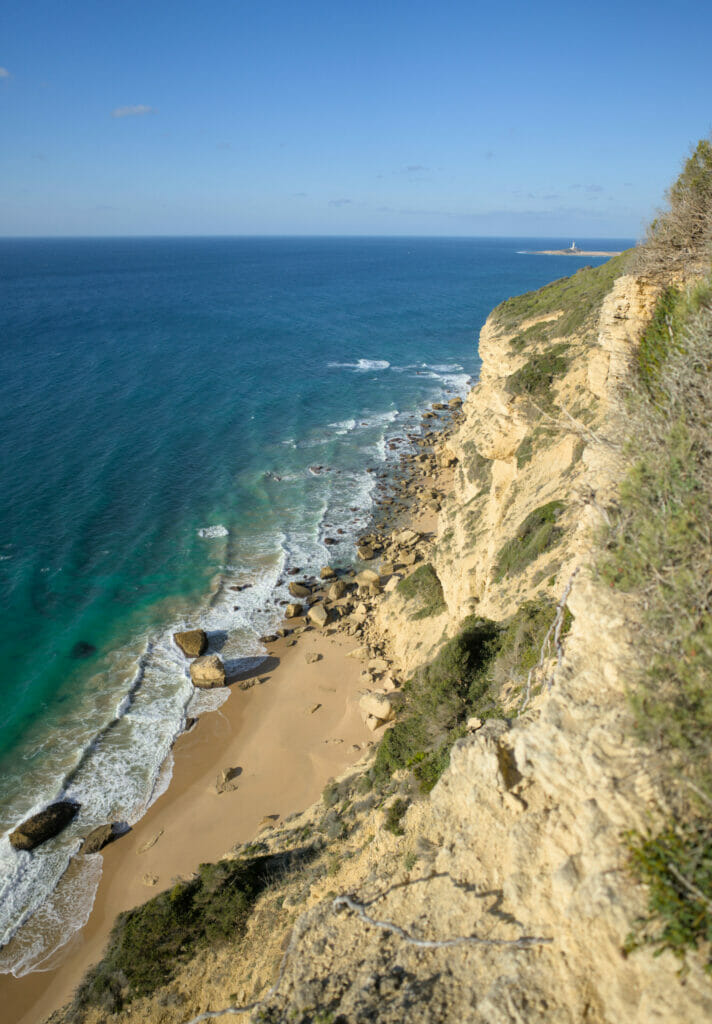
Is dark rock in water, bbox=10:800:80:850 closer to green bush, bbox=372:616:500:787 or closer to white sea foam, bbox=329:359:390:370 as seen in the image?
green bush, bbox=372:616:500:787

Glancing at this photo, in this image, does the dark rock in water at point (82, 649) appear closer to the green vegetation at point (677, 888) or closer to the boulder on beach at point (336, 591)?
the boulder on beach at point (336, 591)

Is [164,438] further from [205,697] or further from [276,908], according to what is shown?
[276,908]

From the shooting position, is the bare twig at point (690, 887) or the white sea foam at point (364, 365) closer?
the bare twig at point (690, 887)

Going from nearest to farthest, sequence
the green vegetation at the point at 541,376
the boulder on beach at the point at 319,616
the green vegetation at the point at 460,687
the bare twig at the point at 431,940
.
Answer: the bare twig at the point at 431,940
the green vegetation at the point at 460,687
the green vegetation at the point at 541,376
the boulder on beach at the point at 319,616

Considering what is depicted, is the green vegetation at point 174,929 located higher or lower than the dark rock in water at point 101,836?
higher

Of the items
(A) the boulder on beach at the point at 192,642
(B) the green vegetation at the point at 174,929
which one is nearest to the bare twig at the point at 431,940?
(B) the green vegetation at the point at 174,929

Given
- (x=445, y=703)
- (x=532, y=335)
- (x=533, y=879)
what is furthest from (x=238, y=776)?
Result: (x=532, y=335)

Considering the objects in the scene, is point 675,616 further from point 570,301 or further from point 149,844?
point 570,301
